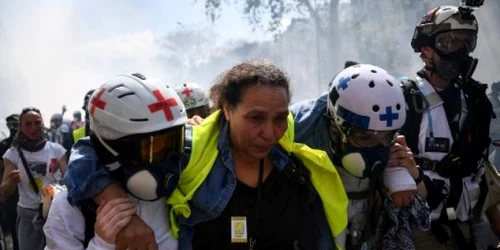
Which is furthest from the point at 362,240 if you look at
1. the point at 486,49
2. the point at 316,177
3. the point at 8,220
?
the point at 486,49

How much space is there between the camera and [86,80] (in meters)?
31.7

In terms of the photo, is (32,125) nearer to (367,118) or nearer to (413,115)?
(413,115)

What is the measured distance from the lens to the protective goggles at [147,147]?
2141mm

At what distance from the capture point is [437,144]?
3.15 meters

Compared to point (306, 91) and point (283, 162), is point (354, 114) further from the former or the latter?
point (306, 91)

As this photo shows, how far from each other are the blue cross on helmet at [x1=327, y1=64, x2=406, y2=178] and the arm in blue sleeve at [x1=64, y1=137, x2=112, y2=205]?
3.39 ft

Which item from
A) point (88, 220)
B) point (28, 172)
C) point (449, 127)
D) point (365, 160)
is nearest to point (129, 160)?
point (88, 220)

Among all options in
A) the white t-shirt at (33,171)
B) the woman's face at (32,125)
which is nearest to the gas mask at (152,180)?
the white t-shirt at (33,171)

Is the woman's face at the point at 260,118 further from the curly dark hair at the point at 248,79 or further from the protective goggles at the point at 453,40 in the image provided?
the protective goggles at the point at 453,40

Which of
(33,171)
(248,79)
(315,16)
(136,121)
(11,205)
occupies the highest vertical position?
(248,79)

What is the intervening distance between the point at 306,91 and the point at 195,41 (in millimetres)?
11503

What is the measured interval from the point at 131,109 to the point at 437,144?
184cm

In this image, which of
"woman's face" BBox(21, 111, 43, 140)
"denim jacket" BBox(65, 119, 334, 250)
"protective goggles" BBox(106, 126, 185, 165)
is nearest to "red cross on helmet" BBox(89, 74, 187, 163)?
"protective goggles" BBox(106, 126, 185, 165)

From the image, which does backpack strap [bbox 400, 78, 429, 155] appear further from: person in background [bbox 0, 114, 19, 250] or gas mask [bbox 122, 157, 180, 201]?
person in background [bbox 0, 114, 19, 250]
